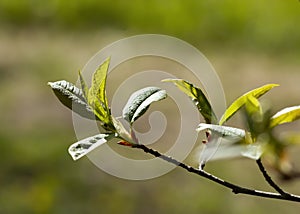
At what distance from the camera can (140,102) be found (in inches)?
24.1

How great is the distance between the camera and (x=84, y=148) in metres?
0.54

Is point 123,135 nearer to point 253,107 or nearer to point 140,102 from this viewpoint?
point 140,102

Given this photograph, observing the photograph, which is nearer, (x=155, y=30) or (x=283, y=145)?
(x=283, y=145)

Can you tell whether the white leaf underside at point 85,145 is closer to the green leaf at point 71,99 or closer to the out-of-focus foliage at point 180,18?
the green leaf at point 71,99

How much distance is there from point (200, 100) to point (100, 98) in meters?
0.09

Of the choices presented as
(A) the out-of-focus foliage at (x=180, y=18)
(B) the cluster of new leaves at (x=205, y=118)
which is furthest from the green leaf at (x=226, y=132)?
(A) the out-of-focus foliage at (x=180, y=18)

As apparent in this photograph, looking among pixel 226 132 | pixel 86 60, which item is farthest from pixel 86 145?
pixel 86 60

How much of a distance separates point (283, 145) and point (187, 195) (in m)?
2.89

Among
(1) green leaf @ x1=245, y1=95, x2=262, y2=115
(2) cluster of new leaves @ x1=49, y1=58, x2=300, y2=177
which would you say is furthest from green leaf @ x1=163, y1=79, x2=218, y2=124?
(1) green leaf @ x1=245, y1=95, x2=262, y2=115

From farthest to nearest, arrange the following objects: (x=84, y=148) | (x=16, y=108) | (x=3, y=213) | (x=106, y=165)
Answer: (x=16, y=108) < (x=106, y=165) < (x=3, y=213) < (x=84, y=148)

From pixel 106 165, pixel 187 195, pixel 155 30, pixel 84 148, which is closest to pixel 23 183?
pixel 106 165

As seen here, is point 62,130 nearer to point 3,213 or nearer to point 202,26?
point 3,213

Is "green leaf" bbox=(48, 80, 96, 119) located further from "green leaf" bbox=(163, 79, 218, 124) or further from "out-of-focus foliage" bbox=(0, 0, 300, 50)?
"out-of-focus foliage" bbox=(0, 0, 300, 50)

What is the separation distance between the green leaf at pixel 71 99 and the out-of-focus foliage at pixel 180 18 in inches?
163
